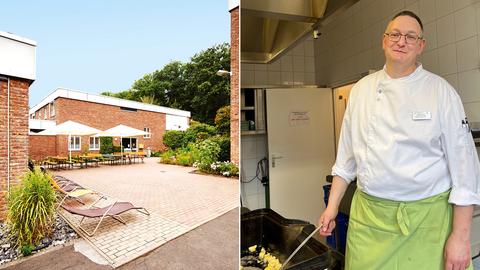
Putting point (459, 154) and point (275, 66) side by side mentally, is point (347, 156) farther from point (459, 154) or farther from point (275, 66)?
point (275, 66)

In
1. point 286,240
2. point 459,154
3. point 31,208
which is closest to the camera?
point 459,154

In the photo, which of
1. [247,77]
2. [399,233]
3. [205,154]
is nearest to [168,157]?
[205,154]

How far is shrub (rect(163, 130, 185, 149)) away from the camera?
51.4 inches

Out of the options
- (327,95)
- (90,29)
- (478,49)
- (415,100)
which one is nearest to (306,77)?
(327,95)

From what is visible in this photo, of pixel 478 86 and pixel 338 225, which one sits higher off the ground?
pixel 478 86

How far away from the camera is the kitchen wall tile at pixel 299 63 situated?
4.32 feet

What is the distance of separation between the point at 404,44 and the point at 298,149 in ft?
2.53

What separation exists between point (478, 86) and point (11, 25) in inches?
64.6

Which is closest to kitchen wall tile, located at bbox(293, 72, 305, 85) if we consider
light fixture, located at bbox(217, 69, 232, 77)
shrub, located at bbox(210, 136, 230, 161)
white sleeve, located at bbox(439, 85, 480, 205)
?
light fixture, located at bbox(217, 69, 232, 77)

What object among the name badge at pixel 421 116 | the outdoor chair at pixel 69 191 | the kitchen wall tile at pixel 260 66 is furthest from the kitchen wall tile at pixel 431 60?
the outdoor chair at pixel 69 191

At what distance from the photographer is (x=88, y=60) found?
4.02ft

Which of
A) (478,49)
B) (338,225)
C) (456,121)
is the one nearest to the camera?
(456,121)

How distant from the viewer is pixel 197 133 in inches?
53.0

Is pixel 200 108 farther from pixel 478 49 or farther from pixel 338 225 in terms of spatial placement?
pixel 478 49
